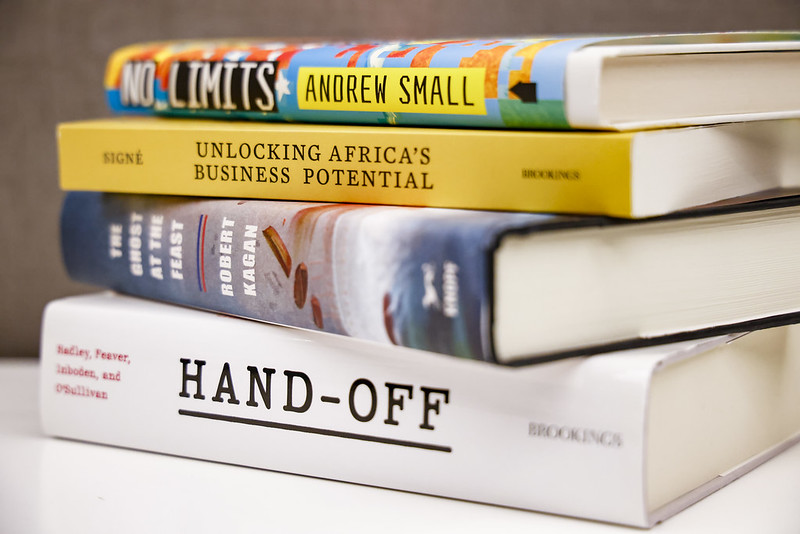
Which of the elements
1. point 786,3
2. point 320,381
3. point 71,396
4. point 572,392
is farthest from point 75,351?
point 786,3

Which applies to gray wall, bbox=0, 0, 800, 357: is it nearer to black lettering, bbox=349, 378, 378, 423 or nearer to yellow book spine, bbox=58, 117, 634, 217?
yellow book spine, bbox=58, 117, 634, 217

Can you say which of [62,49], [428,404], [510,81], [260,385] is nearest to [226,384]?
[260,385]

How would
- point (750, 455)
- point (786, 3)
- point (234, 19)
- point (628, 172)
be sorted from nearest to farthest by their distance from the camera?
1. point (628, 172)
2. point (750, 455)
3. point (786, 3)
4. point (234, 19)

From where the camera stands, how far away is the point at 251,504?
522mm

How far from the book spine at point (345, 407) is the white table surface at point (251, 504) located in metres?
→ 0.01

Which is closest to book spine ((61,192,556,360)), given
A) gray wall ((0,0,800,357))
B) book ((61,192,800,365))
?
book ((61,192,800,365))

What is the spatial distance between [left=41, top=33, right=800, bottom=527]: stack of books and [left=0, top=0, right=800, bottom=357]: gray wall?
20cm

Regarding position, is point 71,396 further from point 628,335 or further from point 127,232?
point 628,335

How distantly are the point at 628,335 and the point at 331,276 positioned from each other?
0.51 ft

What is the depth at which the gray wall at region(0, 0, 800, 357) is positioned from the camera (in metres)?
0.82

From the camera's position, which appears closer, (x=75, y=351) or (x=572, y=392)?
(x=572, y=392)

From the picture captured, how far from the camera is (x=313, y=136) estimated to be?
1.82 ft

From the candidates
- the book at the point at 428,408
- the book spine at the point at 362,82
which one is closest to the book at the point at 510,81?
the book spine at the point at 362,82

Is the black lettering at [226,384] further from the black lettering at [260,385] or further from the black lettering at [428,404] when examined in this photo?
the black lettering at [428,404]
